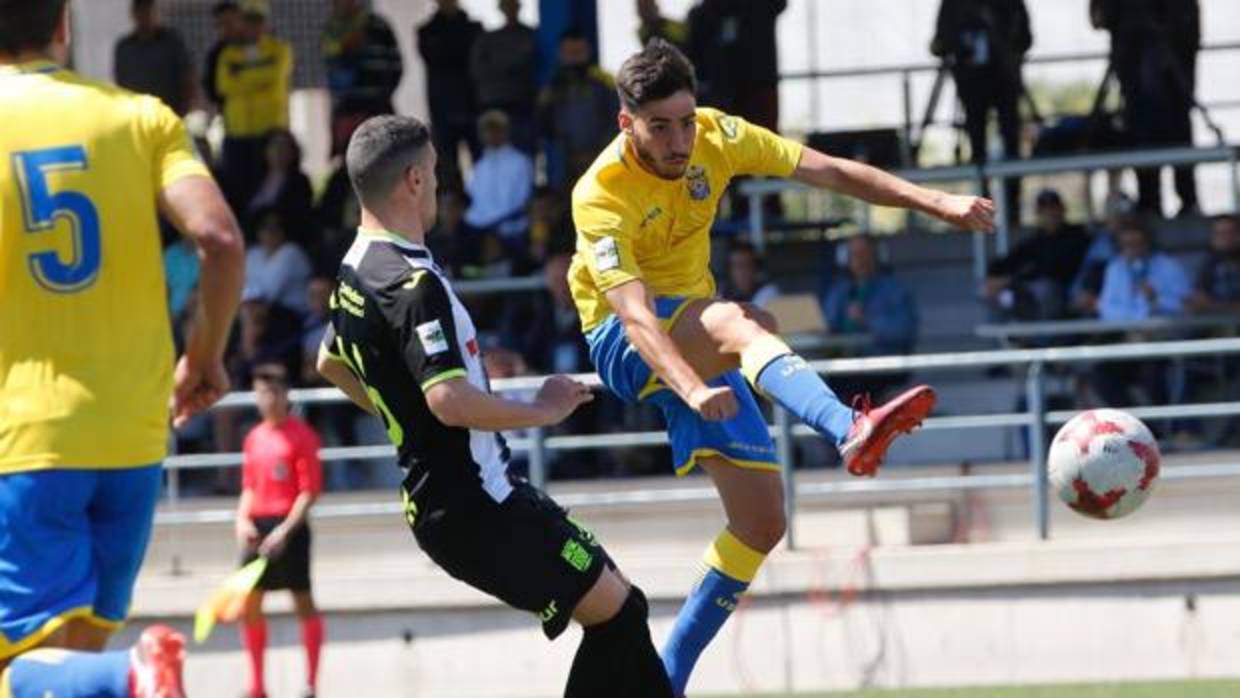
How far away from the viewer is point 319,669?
50.7 ft

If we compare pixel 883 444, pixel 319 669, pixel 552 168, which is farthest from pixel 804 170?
pixel 552 168

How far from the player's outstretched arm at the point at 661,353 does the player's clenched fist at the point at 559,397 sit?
557mm

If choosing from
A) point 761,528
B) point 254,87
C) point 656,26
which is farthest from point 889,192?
point 254,87

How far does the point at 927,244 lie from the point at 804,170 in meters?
9.78

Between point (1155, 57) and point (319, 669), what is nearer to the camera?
point (319, 669)

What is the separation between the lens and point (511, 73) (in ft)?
61.9

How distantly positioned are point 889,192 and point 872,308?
7570 mm

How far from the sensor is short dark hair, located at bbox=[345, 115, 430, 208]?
7.65m

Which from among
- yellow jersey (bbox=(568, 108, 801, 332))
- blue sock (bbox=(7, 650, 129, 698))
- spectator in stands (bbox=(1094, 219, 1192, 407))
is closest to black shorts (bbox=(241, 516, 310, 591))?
spectator in stands (bbox=(1094, 219, 1192, 407))

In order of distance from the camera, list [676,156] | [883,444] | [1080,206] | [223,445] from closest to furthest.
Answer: [883,444]
[676,156]
[223,445]
[1080,206]

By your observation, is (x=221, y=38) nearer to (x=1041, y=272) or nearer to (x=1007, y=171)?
(x=1007, y=171)

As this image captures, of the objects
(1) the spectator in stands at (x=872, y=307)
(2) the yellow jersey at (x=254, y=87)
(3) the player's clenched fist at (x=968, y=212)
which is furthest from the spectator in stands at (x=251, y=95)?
(3) the player's clenched fist at (x=968, y=212)

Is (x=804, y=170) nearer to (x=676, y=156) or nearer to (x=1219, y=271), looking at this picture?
(x=676, y=156)

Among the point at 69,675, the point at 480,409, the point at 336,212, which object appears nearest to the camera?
the point at 69,675
